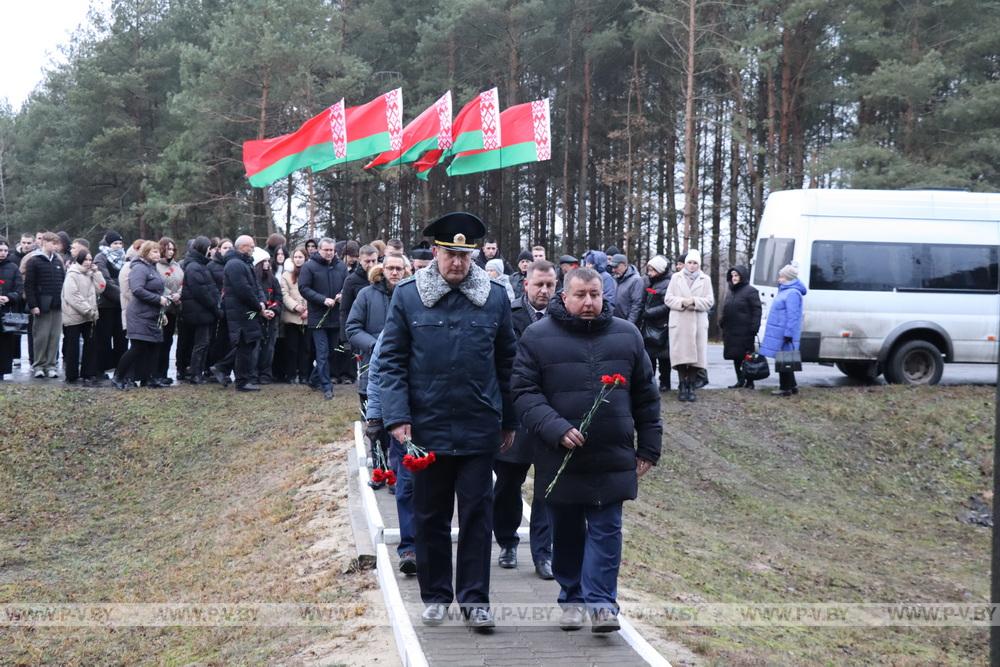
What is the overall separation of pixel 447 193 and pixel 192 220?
36.4 feet

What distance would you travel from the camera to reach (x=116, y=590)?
8938 mm

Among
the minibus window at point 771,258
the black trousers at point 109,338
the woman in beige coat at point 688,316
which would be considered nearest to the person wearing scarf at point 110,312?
the black trousers at point 109,338

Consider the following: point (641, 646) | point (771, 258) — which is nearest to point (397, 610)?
point (641, 646)

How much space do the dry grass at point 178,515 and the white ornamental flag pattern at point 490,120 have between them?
517cm

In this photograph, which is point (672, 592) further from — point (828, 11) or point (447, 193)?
point (447, 193)

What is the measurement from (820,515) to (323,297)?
7.15 meters

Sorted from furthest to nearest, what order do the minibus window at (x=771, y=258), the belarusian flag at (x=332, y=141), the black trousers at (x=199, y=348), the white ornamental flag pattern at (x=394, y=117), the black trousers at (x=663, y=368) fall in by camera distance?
the belarusian flag at (x=332, y=141)
the white ornamental flag pattern at (x=394, y=117)
the minibus window at (x=771, y=258)
the black trousers at (x=663, y=368)
the black trousers at (x=199, y=348)

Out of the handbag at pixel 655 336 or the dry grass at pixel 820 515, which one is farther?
the handbag at pixel 655 336

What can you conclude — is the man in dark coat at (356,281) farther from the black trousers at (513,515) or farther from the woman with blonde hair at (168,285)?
the woman with blonde hair at (168,285)

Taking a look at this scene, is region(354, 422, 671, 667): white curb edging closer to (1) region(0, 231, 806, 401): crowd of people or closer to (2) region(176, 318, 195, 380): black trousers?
(1) region(0, 231, 806, 401): crowd of people

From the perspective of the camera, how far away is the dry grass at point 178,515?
7.29 m

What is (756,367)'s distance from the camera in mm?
16219

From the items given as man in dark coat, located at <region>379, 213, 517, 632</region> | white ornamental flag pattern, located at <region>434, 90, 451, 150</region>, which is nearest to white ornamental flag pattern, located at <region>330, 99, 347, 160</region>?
white ornamental flag pattern, located at <region>434, 90, 451, 150</region>

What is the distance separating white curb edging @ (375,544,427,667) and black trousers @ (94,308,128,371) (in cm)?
938
